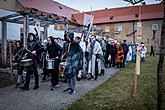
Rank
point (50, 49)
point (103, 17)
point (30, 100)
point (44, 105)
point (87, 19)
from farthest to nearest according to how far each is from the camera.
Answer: point (103, 17) → point (87, 19) → point (50, 49) → point (30, 100) → point (44, 105)

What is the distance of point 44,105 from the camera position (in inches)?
271

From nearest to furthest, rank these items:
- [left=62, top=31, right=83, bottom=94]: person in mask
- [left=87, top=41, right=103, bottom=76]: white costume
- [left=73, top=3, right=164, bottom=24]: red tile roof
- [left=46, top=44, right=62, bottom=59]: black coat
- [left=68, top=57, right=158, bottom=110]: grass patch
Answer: [left=68, top=57, right=158, bottom=110]: grass patch < [left=62, top=31, right=83, bottom=94]: person in mask < [left=46, top=44, right=62, bottom=59]: black coat < [left=87, top=41, right=103, bottom=76]: white costume < [left=73, top=3, right=164, bottom=24]: red tile roof

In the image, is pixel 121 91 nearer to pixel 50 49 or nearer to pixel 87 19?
pixel 50 49

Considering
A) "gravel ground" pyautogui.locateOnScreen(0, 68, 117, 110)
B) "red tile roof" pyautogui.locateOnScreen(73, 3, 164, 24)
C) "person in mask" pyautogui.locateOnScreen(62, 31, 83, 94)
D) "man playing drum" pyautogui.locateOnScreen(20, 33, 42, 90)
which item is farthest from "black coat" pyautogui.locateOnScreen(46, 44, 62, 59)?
"red tile roof" pyautogui.locateOnScreen(73, 3, 164, 24)

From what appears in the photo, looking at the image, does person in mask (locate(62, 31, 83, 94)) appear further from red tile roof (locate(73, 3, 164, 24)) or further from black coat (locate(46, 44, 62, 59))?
red tile roof (locate(73, 3, 164, 24))

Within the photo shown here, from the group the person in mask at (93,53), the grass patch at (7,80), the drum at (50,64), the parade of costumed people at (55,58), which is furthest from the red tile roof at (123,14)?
the drum at (50,64)

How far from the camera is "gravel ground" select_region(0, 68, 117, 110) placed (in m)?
6.71

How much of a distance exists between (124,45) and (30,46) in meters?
11.1

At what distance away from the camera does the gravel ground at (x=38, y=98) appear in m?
6.71

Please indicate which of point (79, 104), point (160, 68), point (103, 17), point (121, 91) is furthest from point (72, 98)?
point (103, 17)

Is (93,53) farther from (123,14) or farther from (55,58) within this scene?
(123,14)

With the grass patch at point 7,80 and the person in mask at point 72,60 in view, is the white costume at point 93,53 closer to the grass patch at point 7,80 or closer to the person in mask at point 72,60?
the person in mask at point 72,60

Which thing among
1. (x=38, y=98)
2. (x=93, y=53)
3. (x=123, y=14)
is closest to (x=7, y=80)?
(x=38, y=98)

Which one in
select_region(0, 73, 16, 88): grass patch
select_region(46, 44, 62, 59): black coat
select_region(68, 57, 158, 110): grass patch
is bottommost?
select_region(68, 57, 158, 110): grass patch
